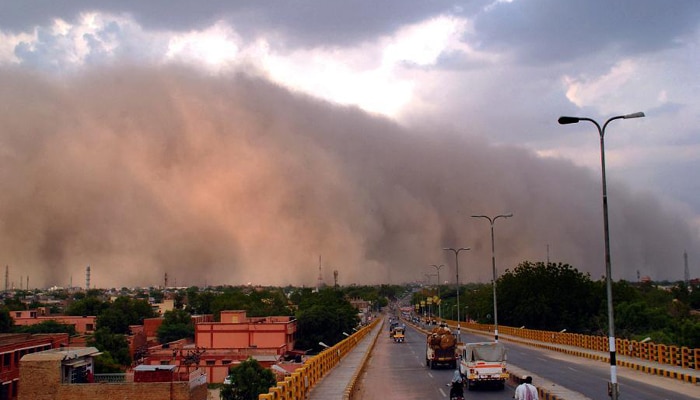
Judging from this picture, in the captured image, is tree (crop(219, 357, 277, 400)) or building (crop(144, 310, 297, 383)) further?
building (crop(144, 310, 297, 383))

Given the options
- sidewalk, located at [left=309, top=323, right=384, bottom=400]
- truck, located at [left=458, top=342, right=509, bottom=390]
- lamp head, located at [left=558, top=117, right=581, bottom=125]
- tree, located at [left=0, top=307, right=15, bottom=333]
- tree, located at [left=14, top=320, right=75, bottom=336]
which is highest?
lamp head, located at [left=558, top=117, right=581, bottom=125]

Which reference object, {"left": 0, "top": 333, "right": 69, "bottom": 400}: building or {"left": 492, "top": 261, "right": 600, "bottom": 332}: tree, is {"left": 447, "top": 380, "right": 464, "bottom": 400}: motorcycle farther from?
{"left": 492, "top": 261, "right": 600, "bottom": 332}: tree

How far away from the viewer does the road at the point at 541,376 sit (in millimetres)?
32031

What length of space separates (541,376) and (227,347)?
195 ft

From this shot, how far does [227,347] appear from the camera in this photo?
91438 mm

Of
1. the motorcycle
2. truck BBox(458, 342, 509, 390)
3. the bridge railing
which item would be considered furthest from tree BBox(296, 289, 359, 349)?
the motorcycle

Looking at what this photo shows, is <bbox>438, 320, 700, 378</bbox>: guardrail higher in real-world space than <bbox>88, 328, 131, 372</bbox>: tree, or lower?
higher

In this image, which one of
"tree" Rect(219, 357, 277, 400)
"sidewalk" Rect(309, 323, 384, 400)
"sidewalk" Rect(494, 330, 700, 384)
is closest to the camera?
"sidewalk" Rect(309, 323, 384, 400)

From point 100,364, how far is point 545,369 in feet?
156

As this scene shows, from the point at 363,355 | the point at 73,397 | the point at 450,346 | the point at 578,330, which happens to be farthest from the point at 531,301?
the point at 73,397

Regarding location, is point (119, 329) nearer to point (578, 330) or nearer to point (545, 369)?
point (578, 330)

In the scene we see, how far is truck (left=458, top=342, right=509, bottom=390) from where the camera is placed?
111 ft

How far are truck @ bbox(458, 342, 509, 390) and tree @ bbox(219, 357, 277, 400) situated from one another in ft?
97.2

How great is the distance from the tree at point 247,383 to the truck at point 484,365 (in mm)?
29630
